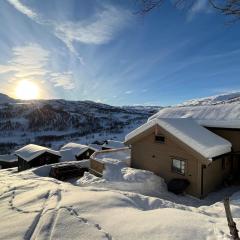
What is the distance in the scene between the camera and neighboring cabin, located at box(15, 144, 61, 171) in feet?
111

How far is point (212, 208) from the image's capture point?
36.5ft

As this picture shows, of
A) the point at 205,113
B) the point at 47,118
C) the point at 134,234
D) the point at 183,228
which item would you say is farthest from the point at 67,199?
the point at 47,118

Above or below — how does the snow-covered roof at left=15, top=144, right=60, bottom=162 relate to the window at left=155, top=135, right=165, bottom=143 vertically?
below

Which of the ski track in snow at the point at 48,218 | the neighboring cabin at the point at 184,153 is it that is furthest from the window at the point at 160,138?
the ski track in snow at the point at 48,218

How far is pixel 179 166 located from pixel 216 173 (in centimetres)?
263

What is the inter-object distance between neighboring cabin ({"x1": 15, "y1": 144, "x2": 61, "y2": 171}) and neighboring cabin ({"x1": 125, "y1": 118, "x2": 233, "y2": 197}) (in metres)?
18.0

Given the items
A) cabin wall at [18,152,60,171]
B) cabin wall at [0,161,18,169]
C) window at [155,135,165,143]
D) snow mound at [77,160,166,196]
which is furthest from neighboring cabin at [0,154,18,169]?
window at [155,135,165,143]

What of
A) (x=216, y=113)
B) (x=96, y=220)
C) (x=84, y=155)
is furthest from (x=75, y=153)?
(x=96, y=220)

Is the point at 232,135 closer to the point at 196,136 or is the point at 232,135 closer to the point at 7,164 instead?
the point at 196,136

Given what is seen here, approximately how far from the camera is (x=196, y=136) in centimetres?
1731

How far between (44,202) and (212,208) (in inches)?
283

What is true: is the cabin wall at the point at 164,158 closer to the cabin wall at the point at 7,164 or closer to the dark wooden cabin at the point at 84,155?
the dark wooden cabin at the point at 84,155

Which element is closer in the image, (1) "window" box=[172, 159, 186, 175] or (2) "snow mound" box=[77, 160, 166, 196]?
(2) "snow mound" box=[77, 160, 166, 196]

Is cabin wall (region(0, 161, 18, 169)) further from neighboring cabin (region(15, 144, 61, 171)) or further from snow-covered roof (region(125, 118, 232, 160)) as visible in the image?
snow-covered roof (region(125, 118, 232, 160))
